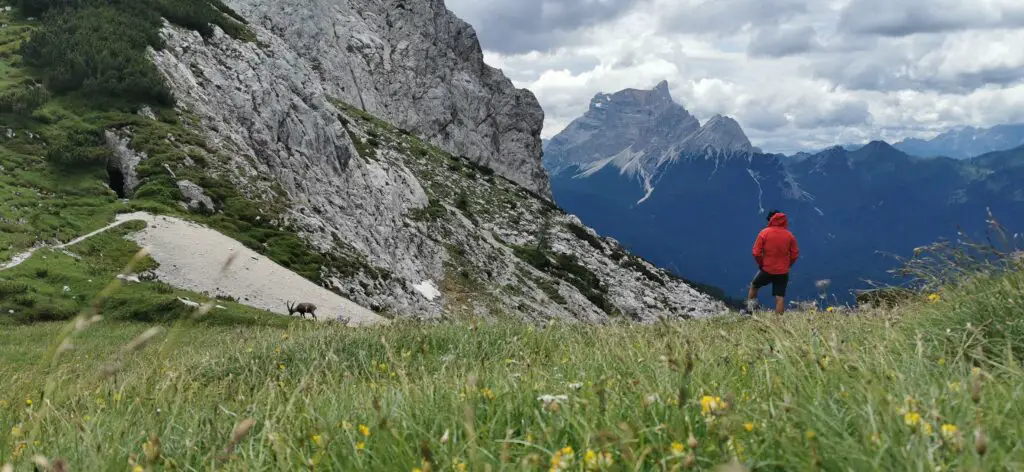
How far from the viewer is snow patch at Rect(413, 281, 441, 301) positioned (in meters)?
60.4

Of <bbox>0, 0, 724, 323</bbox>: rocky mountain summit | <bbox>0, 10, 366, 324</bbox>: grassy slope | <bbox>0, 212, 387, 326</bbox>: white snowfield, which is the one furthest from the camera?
<bbox>0, 0, 724, 323</bbox>: rocky mountain summit

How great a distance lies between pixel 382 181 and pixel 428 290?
19.7m

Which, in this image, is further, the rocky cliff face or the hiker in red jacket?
the rocky cliff face

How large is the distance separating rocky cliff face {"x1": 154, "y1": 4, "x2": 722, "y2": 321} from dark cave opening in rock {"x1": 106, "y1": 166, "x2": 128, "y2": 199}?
23.3 ft

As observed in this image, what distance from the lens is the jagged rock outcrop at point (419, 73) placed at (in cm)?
12875

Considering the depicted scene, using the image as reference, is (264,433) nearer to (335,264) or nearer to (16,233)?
(16,233)

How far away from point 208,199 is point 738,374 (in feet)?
147

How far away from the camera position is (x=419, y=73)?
155m

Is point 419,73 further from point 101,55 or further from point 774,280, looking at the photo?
point 774,280

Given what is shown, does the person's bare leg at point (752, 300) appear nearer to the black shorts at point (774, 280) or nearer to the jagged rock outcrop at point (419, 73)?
the black shorts at point (774, 280)

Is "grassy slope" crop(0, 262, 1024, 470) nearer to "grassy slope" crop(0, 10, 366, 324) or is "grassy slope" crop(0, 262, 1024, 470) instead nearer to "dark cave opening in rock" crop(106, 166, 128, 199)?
"grassy slope" crop(0, 10, 366, 324)

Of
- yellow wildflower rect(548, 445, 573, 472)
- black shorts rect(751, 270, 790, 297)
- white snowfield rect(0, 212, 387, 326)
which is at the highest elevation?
yellow wildflower rect(548, 445, 573, 472)

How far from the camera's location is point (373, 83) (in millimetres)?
141500

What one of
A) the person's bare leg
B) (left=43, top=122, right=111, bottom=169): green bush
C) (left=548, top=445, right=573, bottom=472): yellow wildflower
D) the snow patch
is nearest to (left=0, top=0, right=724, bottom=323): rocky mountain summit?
(left=43, top=122, right=111, bottom=169): green bush
